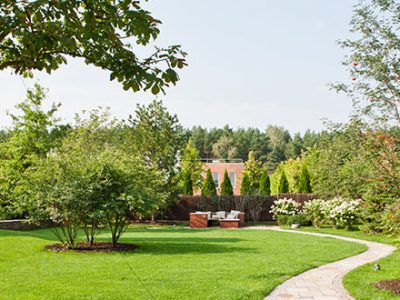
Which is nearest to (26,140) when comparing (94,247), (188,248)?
(94,247)

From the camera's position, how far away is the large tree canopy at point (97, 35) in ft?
9.80

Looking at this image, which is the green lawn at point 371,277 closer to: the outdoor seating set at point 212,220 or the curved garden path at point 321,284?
the curved garden path at point 321,284

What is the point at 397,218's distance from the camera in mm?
6445

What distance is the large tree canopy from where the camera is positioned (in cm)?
299

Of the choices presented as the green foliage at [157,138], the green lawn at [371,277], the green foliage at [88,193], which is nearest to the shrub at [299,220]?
the green foliage at [157,138]

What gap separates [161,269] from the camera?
8562 mm

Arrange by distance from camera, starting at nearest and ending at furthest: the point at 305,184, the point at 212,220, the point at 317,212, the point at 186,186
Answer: the point at 317,212, the point at 212,220, the point at 305,184, the point at 186,186

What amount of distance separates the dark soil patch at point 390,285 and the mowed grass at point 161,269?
1505 millimetres

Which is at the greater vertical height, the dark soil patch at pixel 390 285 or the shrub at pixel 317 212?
the shrub at pixel 317 212

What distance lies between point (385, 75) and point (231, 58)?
2.69 m

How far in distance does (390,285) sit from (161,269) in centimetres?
395

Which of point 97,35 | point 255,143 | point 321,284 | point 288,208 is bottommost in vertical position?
point 321,284

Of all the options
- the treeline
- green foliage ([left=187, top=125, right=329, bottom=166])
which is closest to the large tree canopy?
the treeline

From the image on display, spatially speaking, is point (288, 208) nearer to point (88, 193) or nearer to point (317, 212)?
point (317, 212)
